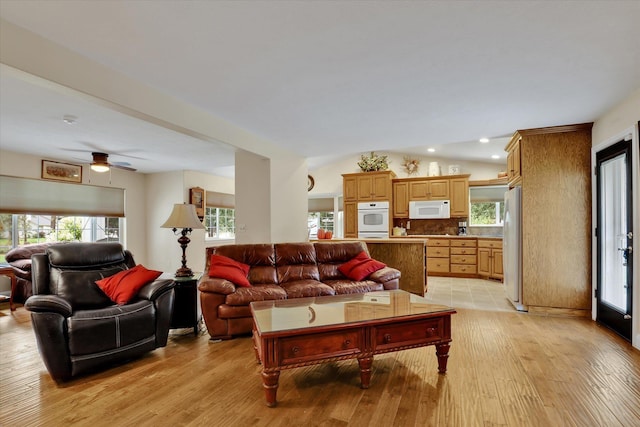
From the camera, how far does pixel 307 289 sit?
363cm

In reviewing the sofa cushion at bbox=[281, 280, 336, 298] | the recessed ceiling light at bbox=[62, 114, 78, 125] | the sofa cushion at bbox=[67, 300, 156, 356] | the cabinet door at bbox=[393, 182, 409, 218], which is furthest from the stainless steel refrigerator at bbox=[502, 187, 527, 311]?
the recessed ceiling light at bbox=[62, 114, 78, 125]

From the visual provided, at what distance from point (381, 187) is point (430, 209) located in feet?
3.90

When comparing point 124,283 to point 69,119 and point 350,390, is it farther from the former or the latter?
point 350,390

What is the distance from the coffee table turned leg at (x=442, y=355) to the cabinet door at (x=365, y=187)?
523 cm

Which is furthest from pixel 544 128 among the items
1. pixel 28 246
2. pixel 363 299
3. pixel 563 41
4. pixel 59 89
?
pixel 28 246

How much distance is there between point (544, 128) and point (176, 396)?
186 inches

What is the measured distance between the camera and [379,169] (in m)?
7.67

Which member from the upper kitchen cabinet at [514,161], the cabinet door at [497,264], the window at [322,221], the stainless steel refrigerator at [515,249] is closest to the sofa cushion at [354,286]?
the stainless steel refrigerator at [515,249]

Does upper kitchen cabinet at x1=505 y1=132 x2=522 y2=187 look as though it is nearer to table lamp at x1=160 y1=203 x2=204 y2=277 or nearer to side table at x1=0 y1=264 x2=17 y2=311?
table lamp at x1=160 y1=203 x2=204 y2=277

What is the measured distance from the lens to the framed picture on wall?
7.12 metres

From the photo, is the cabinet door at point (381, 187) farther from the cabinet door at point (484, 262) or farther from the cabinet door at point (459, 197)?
the cabinet door at point (484, 262)

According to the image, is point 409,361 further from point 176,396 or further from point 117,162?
point 117,162

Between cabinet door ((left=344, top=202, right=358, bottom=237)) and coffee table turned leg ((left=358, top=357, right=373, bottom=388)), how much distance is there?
210 inches

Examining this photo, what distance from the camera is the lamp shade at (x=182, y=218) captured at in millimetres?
3664
